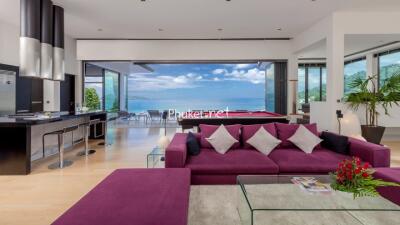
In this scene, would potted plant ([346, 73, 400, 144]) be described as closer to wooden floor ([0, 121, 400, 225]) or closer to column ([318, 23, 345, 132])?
column ([318, 23, 345, 132])

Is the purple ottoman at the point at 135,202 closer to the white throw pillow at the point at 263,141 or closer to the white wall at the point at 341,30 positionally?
the white throw pillow at the point at 263,141

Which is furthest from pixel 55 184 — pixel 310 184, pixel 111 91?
pixel 111 91

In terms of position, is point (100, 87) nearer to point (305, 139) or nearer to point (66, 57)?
point (66, 57)

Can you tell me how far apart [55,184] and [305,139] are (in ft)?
12.8

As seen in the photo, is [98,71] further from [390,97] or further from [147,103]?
[390,97]

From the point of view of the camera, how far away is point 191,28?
6973mm

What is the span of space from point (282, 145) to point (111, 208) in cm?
300

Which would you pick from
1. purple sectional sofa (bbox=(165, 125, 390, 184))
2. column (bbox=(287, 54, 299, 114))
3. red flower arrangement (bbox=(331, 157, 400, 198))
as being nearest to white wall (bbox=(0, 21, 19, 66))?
purple sectional sofa (bbox=(165, 125, 390, 184))

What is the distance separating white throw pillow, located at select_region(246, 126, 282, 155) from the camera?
3.79 metres

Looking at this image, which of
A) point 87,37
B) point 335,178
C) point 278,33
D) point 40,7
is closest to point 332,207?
point 335,178

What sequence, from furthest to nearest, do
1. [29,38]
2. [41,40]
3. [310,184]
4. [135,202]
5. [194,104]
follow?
[194,104], [41,40], [29,38], [310,184], [135,202]

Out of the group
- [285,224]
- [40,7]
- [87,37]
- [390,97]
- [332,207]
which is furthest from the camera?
[87,37]

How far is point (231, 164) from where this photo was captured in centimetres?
331

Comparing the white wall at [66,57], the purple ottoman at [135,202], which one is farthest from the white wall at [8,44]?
the purple ottoman at [135,202]
